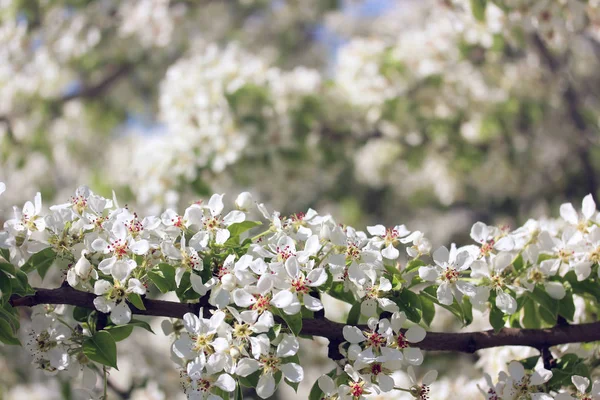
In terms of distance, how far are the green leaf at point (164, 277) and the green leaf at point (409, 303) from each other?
0.55 m

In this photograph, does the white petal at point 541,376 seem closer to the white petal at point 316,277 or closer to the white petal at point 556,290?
the white petal at point 556,290

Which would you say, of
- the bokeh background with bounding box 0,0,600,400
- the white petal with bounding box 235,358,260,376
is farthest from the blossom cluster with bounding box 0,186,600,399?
the bokeh background with bounding box 0,0,600,400

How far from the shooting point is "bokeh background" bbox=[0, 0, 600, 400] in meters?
3.87

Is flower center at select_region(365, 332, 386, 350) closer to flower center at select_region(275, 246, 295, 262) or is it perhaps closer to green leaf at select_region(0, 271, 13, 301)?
flower center at select_region(275, 246, 295, 262)

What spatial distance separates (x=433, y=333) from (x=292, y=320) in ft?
1.27

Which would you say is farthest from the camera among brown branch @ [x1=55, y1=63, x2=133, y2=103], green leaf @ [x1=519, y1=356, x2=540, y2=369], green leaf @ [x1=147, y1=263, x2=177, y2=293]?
brown branch @ [x1=55, y1=63, x2=133, y2=103]

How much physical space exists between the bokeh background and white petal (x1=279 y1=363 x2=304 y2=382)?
38.2 inches

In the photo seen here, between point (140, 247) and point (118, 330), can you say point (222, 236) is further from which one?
point (118, 330)

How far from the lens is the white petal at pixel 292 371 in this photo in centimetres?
149

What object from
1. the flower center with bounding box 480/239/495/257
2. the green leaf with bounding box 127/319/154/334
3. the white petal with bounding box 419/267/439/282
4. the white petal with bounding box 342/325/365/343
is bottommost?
the white petal with bounding box 342/325/365/343

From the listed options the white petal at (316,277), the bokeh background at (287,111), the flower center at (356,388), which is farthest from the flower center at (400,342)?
the bokeh background at (287,111)

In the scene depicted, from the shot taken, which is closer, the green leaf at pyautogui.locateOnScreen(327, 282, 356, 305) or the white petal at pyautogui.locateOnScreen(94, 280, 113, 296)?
the white petal at pyautogui.locateOnScreen(94, 280, 113, 296)

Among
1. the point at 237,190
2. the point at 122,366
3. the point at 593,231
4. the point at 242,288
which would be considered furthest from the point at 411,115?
the point at 242,288

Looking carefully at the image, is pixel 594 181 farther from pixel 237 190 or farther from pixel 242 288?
pixel 242 288
